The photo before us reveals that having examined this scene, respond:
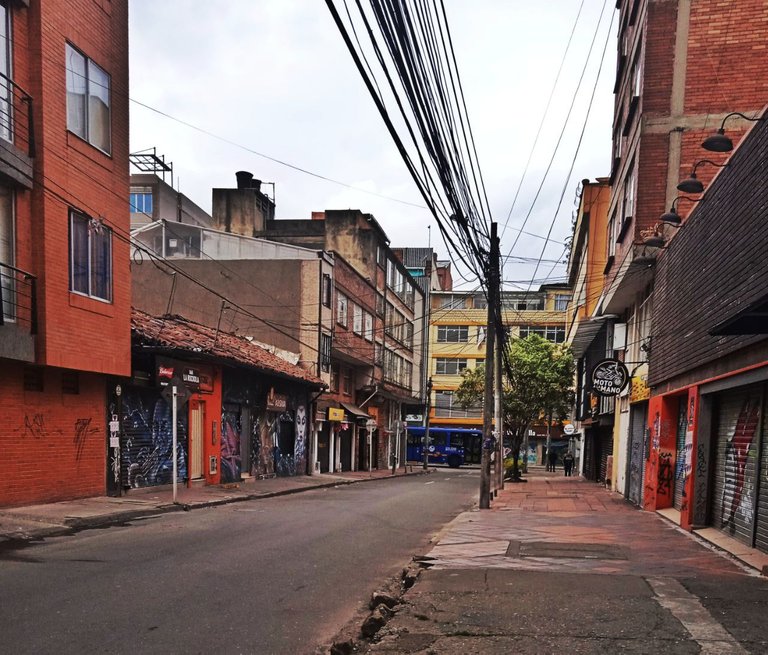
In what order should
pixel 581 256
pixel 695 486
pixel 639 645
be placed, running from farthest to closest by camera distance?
pixel 581 256 < pixel 695 486 < pixel 639 645

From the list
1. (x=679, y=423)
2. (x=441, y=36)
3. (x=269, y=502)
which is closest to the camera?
(x=441, y=36)

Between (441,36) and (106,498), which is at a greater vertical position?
(441,36)

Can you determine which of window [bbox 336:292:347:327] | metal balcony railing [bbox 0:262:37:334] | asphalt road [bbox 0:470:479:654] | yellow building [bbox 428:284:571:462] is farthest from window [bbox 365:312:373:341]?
metal balcony railing [bbox 0:262:37:334]

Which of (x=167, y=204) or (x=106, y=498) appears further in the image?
(x=167, y=204)

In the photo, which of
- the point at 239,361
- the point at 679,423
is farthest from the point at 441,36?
the point at 239,361

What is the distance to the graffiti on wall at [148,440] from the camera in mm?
16719

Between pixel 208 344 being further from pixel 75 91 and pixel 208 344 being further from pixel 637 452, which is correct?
pixel 637 452

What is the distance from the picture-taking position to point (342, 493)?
2119 cm

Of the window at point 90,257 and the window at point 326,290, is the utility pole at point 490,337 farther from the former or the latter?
the window at point 326,290

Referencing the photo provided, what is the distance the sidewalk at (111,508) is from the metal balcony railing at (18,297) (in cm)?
326

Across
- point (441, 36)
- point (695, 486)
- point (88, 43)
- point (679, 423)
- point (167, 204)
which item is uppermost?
point (167, 204)

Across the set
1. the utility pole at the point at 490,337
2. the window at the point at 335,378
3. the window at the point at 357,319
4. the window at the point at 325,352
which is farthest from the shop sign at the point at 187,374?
the window at the point at 357,319

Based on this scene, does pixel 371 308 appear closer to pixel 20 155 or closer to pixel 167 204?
pixel 167 204

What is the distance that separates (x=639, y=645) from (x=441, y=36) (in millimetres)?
5970
